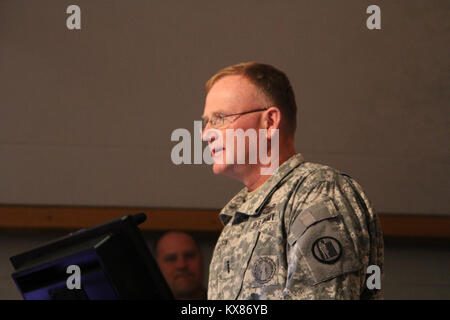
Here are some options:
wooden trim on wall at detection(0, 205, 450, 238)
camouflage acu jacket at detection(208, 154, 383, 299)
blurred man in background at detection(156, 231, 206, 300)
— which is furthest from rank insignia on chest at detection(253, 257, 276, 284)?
wooden trim on wall at detection(0, 205, 450, 238)

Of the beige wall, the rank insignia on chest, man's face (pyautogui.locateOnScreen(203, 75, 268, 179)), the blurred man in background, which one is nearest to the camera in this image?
the rank insignia on chest

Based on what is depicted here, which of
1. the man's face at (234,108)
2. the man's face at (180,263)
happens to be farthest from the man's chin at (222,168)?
the man's face at (180,263)

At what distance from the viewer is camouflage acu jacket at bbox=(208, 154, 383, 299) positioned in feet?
3.45

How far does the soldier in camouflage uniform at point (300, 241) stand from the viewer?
1.05 m

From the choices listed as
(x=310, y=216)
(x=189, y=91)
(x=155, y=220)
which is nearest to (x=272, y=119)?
(x=310, y=216)

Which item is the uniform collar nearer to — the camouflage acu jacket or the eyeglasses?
the camouflage acu jacket

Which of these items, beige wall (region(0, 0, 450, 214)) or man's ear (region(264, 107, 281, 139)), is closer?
man's ear (region(264, 107, 281, 139))

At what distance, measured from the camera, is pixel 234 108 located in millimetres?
1444

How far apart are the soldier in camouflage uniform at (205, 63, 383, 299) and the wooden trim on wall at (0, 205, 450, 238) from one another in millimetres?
2069

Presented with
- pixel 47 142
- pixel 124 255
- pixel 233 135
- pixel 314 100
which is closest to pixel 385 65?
pixel 314 100

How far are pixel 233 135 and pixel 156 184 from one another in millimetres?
2193

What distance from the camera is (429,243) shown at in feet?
11.9

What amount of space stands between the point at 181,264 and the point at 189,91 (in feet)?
3.89

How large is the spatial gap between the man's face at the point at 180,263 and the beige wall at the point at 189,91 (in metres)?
0.30
